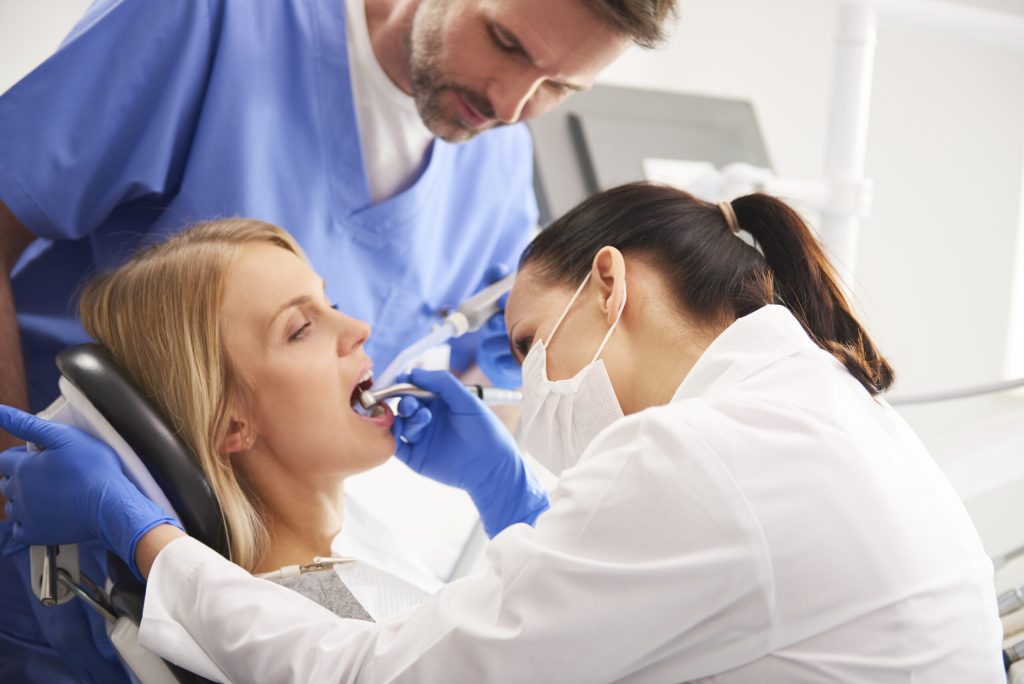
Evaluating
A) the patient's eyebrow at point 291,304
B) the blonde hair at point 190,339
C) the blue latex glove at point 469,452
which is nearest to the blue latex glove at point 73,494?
the blonde hair at point 190,339

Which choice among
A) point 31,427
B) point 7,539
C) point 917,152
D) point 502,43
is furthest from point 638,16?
point 917,152

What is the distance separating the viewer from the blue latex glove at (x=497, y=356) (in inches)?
71.9

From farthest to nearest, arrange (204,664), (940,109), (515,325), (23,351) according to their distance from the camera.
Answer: (940,109) → (23,351) → (515,325) → (204,664)

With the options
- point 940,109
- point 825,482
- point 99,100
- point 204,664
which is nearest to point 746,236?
point 825,482

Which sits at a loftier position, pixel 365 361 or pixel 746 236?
pixel 746 236

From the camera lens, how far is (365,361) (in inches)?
59.2

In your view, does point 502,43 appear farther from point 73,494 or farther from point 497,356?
point 73,494

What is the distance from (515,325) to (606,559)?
46 centimetres

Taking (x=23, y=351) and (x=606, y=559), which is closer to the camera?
(x=606, y=559)

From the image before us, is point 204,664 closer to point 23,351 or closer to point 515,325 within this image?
point 515,325

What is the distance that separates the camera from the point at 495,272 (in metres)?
1.95

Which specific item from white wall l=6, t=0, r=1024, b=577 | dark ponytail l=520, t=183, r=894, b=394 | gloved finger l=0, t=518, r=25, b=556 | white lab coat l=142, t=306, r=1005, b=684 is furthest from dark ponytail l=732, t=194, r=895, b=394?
white wall l=6, t=0, r=1024, b=577

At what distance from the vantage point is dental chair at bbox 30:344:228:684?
4.09ft

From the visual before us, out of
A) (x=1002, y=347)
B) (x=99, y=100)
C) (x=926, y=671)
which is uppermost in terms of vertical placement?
(x=99, y=100)
